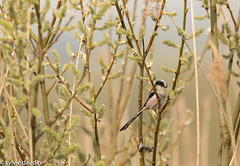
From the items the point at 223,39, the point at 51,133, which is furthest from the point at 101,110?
the point at 223,39

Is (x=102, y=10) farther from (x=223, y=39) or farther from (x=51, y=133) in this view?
(x=223, y=39)

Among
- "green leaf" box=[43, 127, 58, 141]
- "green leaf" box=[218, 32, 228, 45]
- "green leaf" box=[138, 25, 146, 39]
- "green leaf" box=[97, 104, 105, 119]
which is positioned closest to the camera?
"green leaf" box=[43, 127, 58, 141]

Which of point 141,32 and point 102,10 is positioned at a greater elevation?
point 102,10

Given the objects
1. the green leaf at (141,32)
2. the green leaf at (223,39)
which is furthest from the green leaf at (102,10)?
the green leaf at (223,39)

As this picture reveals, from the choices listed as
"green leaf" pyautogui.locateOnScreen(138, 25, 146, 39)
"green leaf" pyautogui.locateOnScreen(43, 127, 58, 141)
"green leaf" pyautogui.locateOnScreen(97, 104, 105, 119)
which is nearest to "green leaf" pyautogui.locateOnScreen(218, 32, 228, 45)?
"green leaf" pyautogui.locateOnScreen(138, 25, 146, 39)

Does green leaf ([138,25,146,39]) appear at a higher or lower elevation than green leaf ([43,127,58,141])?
higher

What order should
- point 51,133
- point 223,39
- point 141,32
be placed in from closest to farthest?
point 51,133 → point 141,32 → point 223,39

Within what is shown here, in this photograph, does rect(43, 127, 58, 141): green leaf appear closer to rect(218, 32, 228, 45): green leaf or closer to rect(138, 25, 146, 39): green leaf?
rect(138, 25, 146, 39): green leaf

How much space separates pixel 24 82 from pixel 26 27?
0.19m

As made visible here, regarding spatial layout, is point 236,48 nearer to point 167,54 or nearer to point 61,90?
point 61,90

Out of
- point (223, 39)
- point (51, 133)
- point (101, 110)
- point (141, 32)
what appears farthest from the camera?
point (223, 39)

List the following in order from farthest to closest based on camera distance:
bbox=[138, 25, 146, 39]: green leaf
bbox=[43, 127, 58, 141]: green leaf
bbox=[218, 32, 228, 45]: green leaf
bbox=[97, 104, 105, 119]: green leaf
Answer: bbox=[218, 32, 228, 45]: green leaf
bbox=[138, 25, 146, 39]: green leaf
bbox=[97, 104, 105, 119]: green leaf
bbox=[43, 127, 58, 141]: green leaf

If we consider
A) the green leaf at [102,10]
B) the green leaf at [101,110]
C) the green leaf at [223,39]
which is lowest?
the green leaf at [101,110]

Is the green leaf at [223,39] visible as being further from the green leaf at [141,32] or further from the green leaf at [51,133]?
the green leaf at [51,133]
